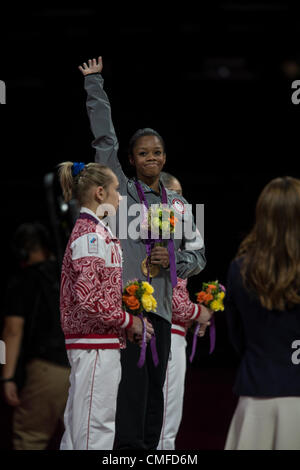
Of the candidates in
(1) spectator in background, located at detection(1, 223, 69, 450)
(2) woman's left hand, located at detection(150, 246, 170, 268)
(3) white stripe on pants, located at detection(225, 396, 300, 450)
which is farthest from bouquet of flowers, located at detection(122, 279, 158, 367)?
(1) spectator in background, located at detection(1, 223, 69, 450)

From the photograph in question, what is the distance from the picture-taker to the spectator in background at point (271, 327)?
106 inches

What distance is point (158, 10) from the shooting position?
21.6 feet

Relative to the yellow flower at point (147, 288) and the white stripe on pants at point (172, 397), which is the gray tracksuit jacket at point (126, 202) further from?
the white stripe on pants at point (172, 397)

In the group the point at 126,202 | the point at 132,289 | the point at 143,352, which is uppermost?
the point at 126,202

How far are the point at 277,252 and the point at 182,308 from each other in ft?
4.70

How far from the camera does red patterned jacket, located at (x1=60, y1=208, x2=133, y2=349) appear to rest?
3217 millimetres

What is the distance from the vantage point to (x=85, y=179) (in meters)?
3.47

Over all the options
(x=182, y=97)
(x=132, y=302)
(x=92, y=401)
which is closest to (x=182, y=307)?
(x=132, y=302)

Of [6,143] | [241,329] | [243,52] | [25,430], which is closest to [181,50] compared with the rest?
[243,52]

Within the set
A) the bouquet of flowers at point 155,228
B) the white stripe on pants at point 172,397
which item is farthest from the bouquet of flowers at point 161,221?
the white stripe on pants at point 172,397

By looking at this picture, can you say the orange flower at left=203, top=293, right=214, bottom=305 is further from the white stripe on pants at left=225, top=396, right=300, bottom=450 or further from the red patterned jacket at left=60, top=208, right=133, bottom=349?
the white stripe on pants at left=225, top=396, right=300, bottom=450

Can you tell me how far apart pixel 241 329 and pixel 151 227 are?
0.95 metres

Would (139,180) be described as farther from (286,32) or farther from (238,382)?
(286,32)

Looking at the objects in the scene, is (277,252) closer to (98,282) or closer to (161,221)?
(98,282)
